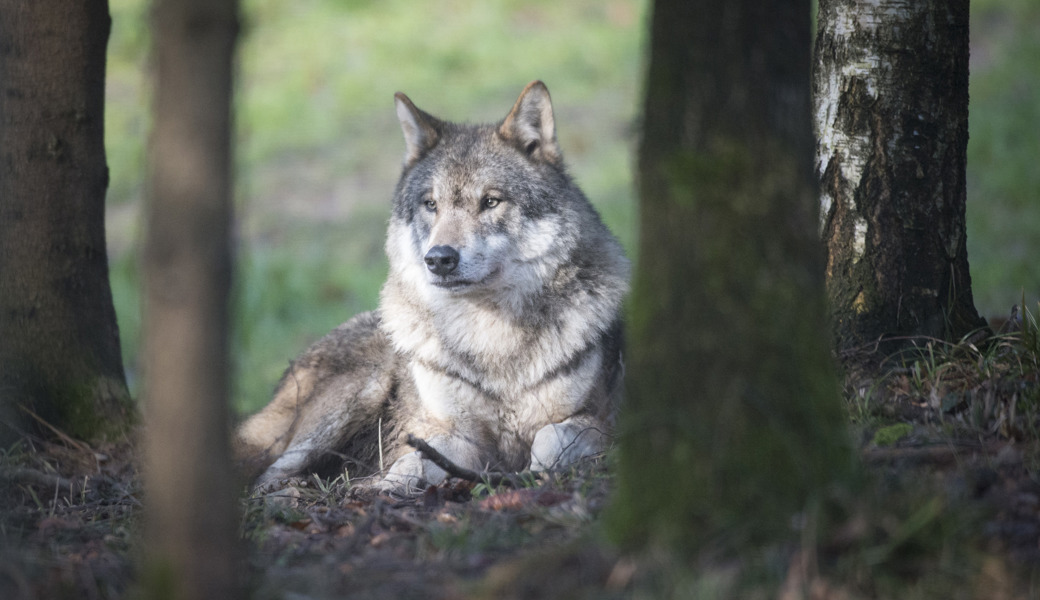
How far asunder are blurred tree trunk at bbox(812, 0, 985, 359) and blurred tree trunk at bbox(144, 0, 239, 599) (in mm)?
2905

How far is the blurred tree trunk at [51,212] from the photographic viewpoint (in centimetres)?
455

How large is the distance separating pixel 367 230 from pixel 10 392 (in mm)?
8786

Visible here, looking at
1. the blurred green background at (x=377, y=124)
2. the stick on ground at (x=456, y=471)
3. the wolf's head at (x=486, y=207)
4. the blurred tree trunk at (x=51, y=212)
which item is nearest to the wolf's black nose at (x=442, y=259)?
the wolf's head at (x=486, y=207)

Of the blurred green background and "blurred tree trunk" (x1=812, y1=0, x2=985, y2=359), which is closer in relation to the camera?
"blurred tree trunk" (x1=812, y1=0, x2=985, y2=359)

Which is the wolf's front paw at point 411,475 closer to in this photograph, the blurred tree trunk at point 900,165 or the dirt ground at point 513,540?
the dirt ground at point 513,540

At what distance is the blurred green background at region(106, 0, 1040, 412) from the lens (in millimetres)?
11188

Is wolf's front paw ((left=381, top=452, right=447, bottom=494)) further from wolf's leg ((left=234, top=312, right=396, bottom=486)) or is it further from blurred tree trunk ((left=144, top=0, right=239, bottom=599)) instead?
blurred tree trunk ((left=144, top=0, right=239, bottom=599))

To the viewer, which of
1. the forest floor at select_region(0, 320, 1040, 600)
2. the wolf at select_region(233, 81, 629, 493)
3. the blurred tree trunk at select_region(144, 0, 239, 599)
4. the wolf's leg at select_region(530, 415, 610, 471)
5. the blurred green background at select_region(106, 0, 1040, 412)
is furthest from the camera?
the blurred green background at select_region(106, 0, 1040, 412)

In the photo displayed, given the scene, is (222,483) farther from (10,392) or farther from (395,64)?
(395,64)

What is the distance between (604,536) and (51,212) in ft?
11.8

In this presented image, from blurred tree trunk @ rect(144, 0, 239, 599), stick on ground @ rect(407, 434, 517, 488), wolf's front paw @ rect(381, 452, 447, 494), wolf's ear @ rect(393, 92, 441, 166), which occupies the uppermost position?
wolf's ear @ rect(393, 92, 441, 166)

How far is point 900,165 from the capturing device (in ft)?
13.0

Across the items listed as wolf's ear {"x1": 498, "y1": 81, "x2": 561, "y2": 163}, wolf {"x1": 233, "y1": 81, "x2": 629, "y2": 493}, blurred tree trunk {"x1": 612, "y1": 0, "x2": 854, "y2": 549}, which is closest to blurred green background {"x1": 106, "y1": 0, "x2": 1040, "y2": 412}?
wolf {"x1": 233, "y1": 81, "x2": 629, "y2": 493}

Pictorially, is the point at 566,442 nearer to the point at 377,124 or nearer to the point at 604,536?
the point at 604,536
